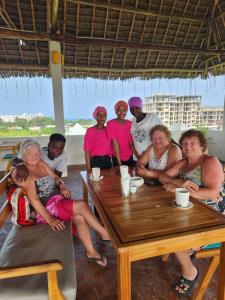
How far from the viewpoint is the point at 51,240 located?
143 centimetres

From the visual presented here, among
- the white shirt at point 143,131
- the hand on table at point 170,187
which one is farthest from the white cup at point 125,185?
the white shirt at point 143,131

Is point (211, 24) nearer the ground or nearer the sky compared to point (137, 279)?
nearer the sky

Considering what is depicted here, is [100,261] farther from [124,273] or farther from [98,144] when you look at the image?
[98,144]

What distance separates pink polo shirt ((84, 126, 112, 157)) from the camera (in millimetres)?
2432

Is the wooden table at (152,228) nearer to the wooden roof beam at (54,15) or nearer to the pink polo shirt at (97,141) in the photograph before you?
the pink polo shirt at (97,141)

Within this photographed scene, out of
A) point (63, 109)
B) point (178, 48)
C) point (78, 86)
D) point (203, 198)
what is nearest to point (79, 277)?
point (203, 198)

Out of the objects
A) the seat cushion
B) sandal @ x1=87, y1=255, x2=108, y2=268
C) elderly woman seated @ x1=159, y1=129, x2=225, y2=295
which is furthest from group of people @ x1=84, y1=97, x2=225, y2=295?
the seat cushion

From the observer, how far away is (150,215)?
1.18 meters

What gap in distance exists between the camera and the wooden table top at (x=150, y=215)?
103cm

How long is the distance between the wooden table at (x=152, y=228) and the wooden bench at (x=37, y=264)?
→ 29cm

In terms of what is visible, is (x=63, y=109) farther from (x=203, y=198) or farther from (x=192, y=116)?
(x=192, y=116)

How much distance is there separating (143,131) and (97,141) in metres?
0.52

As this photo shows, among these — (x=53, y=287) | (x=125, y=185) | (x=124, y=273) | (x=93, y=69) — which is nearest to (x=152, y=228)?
(x=124, y=273)

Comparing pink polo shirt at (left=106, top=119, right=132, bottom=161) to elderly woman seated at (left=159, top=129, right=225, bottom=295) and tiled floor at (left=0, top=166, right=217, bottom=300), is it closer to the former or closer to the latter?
elderly woman seated at (left=159, top=129, right=225, bottom=295)
